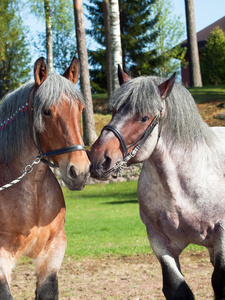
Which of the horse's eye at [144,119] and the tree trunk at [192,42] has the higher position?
the tree trunk at [192,42]

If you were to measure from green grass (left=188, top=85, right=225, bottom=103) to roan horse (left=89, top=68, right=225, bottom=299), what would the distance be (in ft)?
58.7

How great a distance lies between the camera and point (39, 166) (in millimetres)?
4004

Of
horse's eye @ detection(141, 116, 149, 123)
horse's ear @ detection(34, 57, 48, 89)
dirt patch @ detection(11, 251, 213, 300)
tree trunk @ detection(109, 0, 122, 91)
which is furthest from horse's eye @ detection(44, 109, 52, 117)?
tree trunk @ detection(109, 0, 122, 91)

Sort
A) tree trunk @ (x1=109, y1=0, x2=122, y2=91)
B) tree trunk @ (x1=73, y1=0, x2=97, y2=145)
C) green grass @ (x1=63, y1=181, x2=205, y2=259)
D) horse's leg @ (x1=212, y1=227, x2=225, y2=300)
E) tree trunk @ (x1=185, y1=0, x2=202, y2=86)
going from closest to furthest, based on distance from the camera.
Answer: horse's leg @ (x1=212, y1=227, x2=225, y2=300) → green grass @ (x1=63, y1=181, x2=205, y2=259) → tree trunk @ (x1=109, y1=0, x2=122, y2=91) → tree trunk @ (x1=73, y1=0, x2=97, y2=145) → tree trunk @ (x1=185, y1=0, x2=202, y2=86)

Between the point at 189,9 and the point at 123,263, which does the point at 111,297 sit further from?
the point at 189,9

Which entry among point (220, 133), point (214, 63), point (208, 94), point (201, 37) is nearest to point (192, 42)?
point (208, 94)

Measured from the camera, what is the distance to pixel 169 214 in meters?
4.09

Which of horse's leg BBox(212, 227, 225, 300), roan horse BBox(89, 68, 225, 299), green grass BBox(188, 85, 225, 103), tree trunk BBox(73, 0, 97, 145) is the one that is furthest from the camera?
green grass BBox(188, 85, 225, 103)

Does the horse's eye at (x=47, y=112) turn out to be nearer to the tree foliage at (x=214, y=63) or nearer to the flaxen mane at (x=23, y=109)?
the flaxen mane at (x=23, y=109)

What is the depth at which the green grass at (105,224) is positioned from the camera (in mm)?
7941

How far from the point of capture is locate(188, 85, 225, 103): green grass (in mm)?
21891

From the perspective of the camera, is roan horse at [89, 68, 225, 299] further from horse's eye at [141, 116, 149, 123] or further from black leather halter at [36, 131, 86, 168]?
black leather halter at [36, 131, 86, 168]

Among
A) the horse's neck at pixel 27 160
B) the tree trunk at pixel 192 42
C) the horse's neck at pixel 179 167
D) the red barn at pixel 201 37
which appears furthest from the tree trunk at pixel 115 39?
the red barn at pixel 201 37

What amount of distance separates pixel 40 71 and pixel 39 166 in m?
0.82
